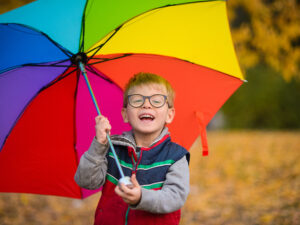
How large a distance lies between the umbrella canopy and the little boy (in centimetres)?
33

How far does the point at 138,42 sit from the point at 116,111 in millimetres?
639

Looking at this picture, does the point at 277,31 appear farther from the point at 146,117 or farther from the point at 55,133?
the point at 55,133

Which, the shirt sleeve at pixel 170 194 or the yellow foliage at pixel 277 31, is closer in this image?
the shirt sleeve at pixel 170 194

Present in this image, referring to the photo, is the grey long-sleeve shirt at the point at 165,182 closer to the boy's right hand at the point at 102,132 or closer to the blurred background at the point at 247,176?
the boy's right hand at the point at 102,132

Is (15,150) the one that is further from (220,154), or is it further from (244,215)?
(220,154)

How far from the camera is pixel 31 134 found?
2432mm

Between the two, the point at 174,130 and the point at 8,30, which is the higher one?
the point at 8,30

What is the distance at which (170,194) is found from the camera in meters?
1.83

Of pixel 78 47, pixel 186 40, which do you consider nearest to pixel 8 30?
pixel 78 47

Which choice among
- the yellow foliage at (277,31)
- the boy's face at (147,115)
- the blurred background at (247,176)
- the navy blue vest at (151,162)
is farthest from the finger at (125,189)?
the yellow foliage at (277,31)

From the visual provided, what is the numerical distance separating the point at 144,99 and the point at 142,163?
1.36ft

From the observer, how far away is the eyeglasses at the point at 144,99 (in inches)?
82.0

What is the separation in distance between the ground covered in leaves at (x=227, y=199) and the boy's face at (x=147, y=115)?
109 inches

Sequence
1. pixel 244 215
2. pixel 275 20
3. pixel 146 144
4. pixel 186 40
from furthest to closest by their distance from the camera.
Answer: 1. pixel 275 20
2. pixel 244 215
3. pixel 186 40
4. pixel 146 144
